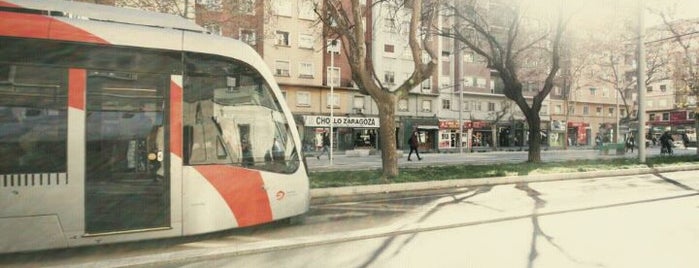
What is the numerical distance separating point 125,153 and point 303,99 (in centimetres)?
3340

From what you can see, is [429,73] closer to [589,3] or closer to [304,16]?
[589,3]

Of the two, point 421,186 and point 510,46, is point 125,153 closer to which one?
point 421,186

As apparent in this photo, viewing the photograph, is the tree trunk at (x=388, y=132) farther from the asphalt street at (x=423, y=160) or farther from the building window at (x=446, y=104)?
the building window at (x=446, y=104)

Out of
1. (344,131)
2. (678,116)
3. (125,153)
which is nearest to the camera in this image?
(125,153)

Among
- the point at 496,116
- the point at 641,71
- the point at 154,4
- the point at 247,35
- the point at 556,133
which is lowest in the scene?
the point at 556,133

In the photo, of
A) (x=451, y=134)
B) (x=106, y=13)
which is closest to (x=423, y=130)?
(x=451, y=134)

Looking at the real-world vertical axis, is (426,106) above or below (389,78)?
below

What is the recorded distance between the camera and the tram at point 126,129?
198 inches

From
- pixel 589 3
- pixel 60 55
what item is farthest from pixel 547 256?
pixel 589 3

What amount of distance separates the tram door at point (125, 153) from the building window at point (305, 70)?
1310 inches

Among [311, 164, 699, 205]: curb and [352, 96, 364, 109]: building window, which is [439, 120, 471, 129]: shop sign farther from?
[311, 164, 699, 205]: curb

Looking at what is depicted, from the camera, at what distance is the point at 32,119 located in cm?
Result: 506

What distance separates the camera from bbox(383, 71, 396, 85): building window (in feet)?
139

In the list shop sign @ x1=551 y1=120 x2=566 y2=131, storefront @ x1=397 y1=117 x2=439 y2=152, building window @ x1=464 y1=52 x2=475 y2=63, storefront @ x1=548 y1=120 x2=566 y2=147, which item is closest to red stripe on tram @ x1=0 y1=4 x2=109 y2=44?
storefront @ x1=397 y1=117 x2=439 y2=152
